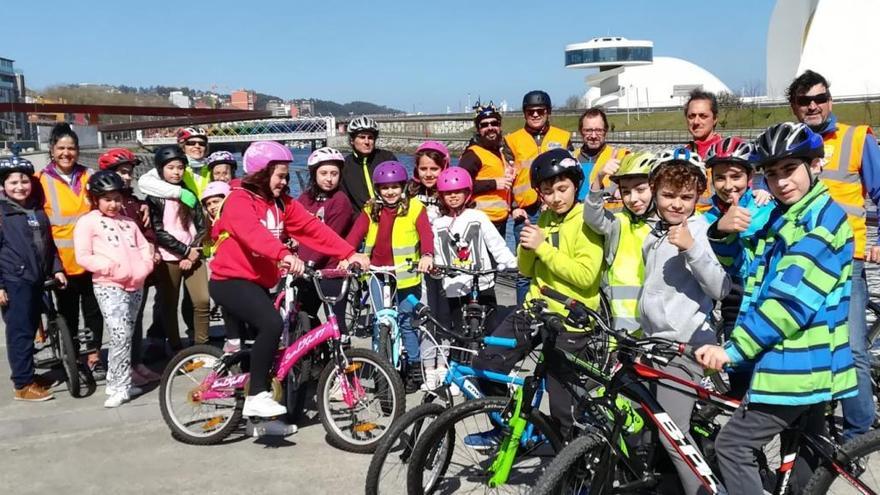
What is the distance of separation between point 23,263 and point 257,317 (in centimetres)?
221

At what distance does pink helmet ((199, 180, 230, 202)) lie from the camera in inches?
240

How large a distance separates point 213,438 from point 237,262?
1.12 m

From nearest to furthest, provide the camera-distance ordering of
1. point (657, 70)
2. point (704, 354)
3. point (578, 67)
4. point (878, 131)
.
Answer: point (704, 354)
point (878, 131)
point (657, 70)
point (578, 67)

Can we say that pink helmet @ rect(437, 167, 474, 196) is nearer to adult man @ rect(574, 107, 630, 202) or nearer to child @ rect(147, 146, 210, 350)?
adult man @ rect(574, 107, 630, 202)

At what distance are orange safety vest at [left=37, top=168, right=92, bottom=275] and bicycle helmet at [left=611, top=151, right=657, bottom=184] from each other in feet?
13.3

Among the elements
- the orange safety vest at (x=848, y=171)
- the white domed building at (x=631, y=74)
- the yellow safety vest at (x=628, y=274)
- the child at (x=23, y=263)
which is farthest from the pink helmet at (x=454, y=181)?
the white domed building at (x=631, y=74)

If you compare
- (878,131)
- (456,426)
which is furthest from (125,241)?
(878,131)

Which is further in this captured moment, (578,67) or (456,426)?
(578,67)

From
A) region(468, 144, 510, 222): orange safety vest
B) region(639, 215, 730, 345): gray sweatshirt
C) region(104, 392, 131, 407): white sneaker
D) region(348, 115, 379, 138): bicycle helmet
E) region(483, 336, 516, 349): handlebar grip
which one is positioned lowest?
region(104, 392, 131, 407): white sneaker

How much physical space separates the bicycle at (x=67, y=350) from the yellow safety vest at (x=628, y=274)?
13.4ft

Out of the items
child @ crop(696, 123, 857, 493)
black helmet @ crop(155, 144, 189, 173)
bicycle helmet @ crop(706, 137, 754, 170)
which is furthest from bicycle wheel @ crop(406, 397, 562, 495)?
black helmet @ crop(155, 144, 189, 173)

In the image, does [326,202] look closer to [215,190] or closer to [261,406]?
[215,190]

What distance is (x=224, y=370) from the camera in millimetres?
4578

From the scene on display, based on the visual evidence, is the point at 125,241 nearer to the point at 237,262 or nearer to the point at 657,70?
the point at 237,262
